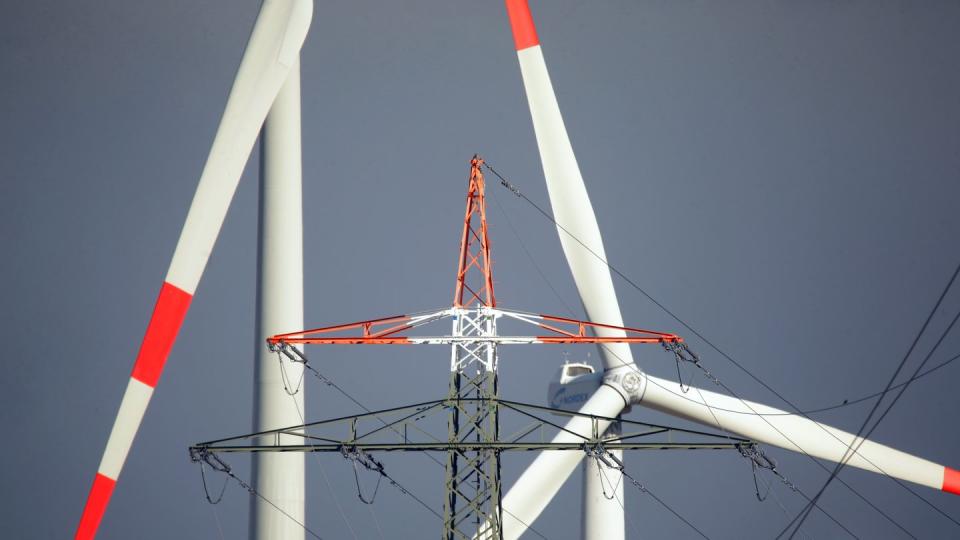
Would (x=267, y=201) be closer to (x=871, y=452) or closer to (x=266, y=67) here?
(x=266, y=67)

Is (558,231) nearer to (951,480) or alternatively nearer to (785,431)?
(785,431)

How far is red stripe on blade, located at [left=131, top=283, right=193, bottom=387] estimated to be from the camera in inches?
1136

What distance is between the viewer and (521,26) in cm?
3906

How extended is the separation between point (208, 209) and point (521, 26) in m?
12.0

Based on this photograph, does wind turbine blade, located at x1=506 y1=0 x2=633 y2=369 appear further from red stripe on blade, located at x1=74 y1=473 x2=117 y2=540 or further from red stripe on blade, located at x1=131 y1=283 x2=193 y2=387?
red stripe on blade, located at x1=74 y1=473 x2=117 y2=540

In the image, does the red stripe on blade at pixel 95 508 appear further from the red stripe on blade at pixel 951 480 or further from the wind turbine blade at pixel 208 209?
the red stripe on blade at pixel 951 480

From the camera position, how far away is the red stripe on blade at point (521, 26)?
1535 inches

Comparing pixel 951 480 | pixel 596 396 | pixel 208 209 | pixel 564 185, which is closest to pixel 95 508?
pixel 208 209

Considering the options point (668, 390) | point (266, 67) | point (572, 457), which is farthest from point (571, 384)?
point (266, 67)

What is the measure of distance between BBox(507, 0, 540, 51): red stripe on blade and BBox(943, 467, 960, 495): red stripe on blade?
17.7 metres

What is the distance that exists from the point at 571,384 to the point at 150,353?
64.5ft

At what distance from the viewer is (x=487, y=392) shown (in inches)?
1366

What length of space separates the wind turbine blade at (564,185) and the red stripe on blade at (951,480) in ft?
37.0

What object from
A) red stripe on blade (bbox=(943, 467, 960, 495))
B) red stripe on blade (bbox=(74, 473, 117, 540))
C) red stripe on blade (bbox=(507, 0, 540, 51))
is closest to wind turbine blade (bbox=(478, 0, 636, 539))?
red stripe on blade (bbox=(507, 0, 540, 51))
